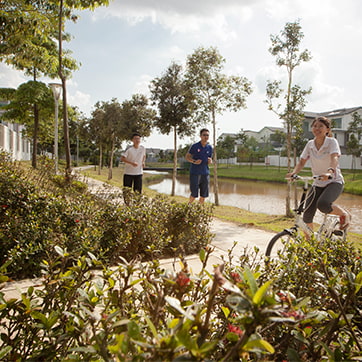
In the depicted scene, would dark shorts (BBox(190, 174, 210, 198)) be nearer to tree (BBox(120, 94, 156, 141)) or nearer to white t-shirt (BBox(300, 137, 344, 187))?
white t-shirt (BBox(300, 137, 344, 187))

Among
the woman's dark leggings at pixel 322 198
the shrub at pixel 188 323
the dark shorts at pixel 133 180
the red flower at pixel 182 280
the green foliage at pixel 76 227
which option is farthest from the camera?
A: the dark shorts at pixel 133 180

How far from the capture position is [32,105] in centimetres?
2080

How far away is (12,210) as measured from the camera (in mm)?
3617

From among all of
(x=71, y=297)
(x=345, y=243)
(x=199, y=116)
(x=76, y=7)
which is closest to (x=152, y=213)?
(x=345, y=243)

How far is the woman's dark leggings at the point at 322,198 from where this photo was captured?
14.2 feet

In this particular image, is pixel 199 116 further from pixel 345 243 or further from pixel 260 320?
pixel 260 320

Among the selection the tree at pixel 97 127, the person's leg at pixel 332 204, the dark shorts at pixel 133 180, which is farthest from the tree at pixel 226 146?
the person's leg at pixel 332 204

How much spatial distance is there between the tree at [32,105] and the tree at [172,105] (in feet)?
22.6

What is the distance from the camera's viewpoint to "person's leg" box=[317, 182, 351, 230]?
4.23m

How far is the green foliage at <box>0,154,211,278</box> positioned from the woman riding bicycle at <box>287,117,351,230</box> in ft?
5.36

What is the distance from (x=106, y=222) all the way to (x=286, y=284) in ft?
8.64

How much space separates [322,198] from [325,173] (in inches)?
15.6

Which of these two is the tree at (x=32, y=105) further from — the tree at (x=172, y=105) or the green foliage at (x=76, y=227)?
the green foliage at (x=76, y=227)

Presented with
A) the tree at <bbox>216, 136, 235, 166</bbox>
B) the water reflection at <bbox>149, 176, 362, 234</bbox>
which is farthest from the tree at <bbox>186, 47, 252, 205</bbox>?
the tree at <bbox>216, 136, 235, 166</bbox>
